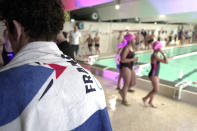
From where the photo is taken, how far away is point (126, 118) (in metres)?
3.00

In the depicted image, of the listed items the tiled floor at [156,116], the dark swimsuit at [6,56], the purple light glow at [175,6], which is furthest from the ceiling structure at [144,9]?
the dark swimsuit at [6,56]

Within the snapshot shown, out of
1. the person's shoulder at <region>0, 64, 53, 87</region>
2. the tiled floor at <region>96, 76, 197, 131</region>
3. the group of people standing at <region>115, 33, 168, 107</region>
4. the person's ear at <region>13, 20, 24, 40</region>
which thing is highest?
the person's ear at <region>13, 20, 24, 40</region>

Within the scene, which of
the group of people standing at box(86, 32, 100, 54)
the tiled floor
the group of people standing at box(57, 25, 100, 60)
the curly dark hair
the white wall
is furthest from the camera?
the white wall

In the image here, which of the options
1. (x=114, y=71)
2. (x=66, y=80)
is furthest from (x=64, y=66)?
(x=114, y=71)

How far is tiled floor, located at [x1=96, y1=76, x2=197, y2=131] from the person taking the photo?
2721 mm

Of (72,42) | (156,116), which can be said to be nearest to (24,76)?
(156,116)

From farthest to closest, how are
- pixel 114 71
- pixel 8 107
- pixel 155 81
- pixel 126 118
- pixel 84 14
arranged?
1. pixel 84 14
2. pixel 114 71
3. pixel 155 81
4. pixel 126 118
5. pixel 8 107

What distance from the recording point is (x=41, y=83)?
0.52 metres

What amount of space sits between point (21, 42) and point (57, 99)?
11.4 inches

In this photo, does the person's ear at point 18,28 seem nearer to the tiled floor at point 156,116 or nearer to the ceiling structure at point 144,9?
the tiled floor at point 156,116

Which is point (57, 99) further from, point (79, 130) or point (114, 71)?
point (114, 71)

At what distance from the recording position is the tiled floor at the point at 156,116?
2.72 meters

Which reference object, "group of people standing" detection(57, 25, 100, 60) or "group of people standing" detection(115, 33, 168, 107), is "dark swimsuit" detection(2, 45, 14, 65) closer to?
"group of people standing" detection(57, 25, 100, 60)

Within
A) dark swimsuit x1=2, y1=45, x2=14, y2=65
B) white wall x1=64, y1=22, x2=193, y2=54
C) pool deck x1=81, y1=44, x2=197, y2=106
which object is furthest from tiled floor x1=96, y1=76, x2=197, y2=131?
white wall x1=64, y1=22, x2=193, y2=54
